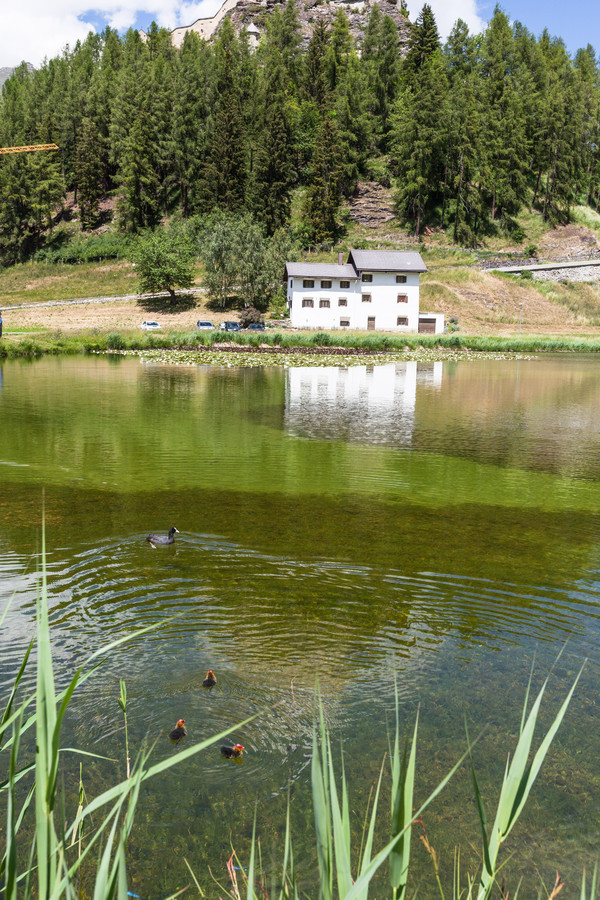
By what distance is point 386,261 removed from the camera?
2867 inches

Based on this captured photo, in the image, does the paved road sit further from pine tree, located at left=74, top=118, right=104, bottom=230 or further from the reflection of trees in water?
the reflection of trees in water

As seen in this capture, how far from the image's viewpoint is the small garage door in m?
72.5

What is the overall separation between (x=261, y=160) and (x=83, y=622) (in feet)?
318

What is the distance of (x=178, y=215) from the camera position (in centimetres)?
10438

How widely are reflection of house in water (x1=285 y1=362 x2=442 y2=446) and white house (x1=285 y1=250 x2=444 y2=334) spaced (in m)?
27.2

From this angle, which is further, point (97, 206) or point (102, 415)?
point (97, 206)

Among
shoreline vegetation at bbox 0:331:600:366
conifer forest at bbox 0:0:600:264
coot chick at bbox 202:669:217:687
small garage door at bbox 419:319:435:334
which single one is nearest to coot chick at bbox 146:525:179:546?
coot chick at bbox 202:669:217:687

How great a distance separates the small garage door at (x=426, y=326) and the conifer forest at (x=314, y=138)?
25.0 meters

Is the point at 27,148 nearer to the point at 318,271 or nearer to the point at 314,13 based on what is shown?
the point at 318,271

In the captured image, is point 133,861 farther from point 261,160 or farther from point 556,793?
point 261,160

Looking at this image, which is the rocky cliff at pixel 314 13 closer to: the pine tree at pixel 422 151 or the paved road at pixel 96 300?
the pine tree at pixel 422 151

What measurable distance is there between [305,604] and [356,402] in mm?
19815

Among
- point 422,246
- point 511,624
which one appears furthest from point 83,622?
point 422,246

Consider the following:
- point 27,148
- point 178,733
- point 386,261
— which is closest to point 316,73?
point 27,148
